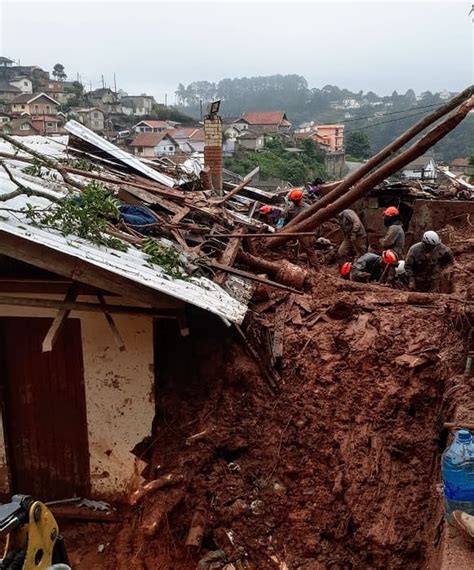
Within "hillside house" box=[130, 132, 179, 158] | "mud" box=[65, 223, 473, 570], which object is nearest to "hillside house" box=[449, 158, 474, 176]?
"mud" box=[65, 223, 473, 570]

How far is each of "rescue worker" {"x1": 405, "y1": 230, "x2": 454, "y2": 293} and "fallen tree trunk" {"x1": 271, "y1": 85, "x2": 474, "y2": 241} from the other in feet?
6.46

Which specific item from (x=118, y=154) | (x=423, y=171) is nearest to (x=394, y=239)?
(x=118, y=154)

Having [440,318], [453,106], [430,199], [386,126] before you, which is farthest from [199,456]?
[386,126]

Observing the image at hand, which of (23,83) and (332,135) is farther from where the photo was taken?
(23,83)

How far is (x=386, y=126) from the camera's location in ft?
319

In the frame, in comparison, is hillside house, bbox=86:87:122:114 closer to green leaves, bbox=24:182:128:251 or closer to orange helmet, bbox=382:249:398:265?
orange helmet, bbox=382:249:398:265

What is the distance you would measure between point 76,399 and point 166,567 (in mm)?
2174

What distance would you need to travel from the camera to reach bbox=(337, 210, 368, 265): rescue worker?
12.3 m

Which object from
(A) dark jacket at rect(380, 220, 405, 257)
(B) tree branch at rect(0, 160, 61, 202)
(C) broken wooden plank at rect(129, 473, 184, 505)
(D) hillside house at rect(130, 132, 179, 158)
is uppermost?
(D) hillside house at rect(130, 132, 179, 158)

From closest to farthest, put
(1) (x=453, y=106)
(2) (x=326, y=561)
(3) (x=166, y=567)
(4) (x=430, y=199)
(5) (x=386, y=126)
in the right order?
1. (2) (x=326, y=561)
2. (3) (x=166, y=567)
3. (1) (x=453, y=106)
4. (4) (x=430, y=199)
5. (5) (x=386, y=126)

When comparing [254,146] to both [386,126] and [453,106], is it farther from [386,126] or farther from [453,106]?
[453,106]

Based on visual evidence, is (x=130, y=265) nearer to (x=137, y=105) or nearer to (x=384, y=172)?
(x=384, y=172)

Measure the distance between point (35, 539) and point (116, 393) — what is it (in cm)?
309

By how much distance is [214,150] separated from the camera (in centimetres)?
1409
